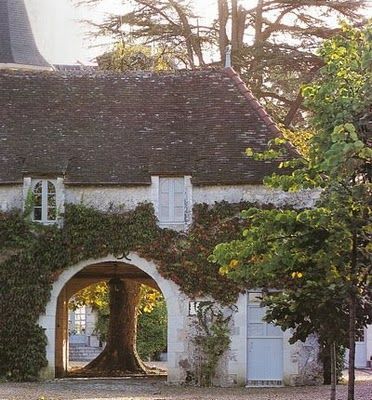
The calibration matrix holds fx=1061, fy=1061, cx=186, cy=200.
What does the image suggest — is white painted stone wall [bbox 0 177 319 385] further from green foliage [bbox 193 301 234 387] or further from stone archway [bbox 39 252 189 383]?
green foliage [bbox 193 301 234 387]

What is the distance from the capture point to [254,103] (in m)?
23.4

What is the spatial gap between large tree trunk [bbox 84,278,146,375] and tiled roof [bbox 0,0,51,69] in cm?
1328

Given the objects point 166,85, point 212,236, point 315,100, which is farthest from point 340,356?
point 315,100

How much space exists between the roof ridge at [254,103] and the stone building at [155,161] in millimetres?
28

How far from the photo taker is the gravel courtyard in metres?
18.0

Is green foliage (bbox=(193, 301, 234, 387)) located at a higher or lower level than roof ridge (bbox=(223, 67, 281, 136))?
lower

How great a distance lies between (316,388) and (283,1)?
40.8 ft

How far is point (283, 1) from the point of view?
95.7ft

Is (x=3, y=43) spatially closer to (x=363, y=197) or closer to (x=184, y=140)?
(x=184, y=140)

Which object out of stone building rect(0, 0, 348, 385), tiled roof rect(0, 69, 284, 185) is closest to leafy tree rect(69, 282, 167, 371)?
stone building rect(0, 0, 348, 385)

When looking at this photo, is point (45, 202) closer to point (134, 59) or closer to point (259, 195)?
point (259, 195)

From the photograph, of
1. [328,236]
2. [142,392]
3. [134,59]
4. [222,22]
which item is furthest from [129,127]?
[328,236]

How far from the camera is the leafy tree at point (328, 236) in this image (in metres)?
12.9

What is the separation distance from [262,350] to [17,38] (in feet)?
71.2
